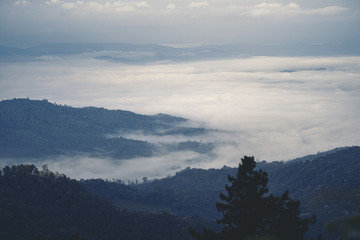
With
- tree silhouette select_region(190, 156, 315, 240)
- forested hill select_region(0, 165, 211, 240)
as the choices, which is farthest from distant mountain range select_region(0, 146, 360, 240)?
tree silhouette select_region(190, 156, 315, 240)

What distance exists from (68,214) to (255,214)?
254 feet

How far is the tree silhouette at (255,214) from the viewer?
93.0 feet

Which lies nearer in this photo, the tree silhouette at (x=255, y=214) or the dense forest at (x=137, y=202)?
the tree silhouette at (x=255, y=214)

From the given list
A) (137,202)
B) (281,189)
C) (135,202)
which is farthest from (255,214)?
(281,189)

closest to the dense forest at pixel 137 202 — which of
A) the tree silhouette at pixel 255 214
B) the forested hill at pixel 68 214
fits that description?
the forested hill at pixel 68 214

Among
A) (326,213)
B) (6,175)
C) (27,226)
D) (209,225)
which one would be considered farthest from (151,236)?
(326,213)

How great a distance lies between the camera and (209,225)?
358ft

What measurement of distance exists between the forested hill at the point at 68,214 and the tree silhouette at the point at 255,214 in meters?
57.7

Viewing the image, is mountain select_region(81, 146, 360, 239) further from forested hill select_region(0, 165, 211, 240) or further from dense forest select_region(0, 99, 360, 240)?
forested hill select_region(0, 165, 211, 240)

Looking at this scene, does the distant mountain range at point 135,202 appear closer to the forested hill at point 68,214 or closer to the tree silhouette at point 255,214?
the forested hill at point 68,214

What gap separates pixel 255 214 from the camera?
2998cm

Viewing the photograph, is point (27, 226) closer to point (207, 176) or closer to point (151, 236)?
point (151, 236)

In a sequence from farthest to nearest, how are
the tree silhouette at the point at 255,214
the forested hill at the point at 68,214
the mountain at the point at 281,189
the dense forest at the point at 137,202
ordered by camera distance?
1. the mountain at the point at 281,189
2. the dense forest at the point at 137,202
3. the forested hill at the point at 68,214
4. the tree silhouette at the point at 255,214

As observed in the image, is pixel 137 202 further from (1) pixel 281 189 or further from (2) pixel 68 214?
(2) pixel 68 214
